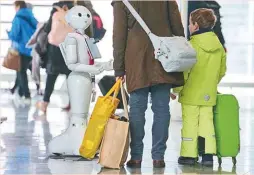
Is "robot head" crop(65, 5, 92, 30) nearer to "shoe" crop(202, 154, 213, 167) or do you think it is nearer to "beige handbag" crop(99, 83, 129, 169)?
"beige handbag" crop(99, 83, 129, 169)

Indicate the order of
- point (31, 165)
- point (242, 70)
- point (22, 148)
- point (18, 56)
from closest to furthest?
point (31, 165), point (22, 148), point (18, 56), point (242, 70)

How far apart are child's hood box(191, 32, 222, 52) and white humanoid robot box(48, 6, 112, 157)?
86 cm

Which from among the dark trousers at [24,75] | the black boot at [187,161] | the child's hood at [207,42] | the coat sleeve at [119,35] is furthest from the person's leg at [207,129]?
the dark trousers at [24,75]

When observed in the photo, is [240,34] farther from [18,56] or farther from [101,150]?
[101,150]

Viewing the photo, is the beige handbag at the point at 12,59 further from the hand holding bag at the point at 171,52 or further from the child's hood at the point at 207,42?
the hand holding bag at the point at 171,52

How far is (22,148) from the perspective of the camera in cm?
797

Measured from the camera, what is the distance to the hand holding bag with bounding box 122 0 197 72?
6.51 metres

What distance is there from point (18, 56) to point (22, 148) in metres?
5.80

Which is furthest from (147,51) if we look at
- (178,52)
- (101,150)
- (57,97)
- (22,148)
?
(57,97)

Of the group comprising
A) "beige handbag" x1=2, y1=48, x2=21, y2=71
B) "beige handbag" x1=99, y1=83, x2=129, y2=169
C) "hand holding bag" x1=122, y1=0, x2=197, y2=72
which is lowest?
"beige handbag" x1=99, y1=83, x2=129, y2=169

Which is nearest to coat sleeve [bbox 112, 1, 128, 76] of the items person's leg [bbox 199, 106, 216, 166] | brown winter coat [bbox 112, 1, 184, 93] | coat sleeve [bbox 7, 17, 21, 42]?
brown winter coat [bbox 112, 1, 184, 93]

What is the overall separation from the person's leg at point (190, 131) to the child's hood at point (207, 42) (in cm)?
52

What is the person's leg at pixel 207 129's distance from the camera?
275 inches

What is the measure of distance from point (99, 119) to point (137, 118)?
320 mm
